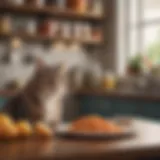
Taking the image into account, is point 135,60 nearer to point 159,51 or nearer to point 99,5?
point 159,51

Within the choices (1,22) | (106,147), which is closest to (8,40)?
(1,22)

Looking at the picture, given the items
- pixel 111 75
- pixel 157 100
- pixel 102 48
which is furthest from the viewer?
pixel 102 48

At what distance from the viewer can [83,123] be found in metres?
1.77

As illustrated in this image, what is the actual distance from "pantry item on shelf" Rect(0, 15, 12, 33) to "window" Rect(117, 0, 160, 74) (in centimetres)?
135

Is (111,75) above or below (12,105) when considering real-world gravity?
above

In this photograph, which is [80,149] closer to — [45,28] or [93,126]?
[93,126]

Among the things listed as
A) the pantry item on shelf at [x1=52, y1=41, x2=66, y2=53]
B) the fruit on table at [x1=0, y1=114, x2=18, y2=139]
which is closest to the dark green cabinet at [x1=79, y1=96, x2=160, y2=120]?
the pantry item on shelf at [x1=52, y1=41, x2=66, y2=53]

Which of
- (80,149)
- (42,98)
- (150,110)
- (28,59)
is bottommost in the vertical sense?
(80,149)

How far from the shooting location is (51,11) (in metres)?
4.98

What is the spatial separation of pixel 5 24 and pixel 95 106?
130cm

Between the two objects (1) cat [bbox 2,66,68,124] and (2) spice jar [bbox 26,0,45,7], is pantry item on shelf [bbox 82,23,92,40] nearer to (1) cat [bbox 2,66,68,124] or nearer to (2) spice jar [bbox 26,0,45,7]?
(2) spice jar [bbox 26,0,45,7]

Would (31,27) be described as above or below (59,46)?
above

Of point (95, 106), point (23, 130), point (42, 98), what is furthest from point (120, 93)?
point (23, 130)

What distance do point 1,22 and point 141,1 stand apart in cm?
169
